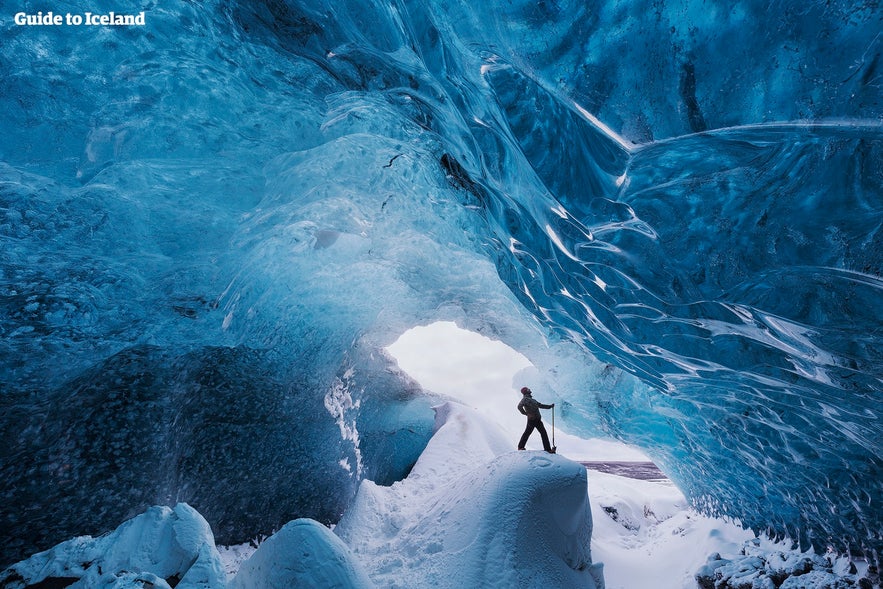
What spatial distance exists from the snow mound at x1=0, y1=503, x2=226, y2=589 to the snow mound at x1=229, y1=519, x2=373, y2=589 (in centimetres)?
21

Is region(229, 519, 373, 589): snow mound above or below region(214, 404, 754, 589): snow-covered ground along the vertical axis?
above

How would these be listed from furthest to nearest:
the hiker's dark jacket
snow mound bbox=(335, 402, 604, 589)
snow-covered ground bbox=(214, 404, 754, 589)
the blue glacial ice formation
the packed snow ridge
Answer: the hiker's dark jacket < snow-covered ground bbox=(214, 404, 754, 589) < snow mound bbox=(335, 402, 604, 589) < the packed snow ridge < the blue glacial ice formation

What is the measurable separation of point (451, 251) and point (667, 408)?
13.2ft

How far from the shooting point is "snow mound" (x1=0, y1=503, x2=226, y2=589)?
81.6 inches

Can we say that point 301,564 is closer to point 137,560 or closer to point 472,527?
point 137,560

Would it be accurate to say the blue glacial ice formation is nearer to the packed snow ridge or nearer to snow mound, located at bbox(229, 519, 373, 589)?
the packed snow ridge

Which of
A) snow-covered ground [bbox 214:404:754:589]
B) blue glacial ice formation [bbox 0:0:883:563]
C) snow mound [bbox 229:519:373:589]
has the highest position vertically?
blue glacial ice formation [bbox 0:0:883:563]

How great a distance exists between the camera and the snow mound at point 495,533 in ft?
9.31

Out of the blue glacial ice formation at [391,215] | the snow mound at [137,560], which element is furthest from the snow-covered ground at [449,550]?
the blue glacial ice formation at [391,215]

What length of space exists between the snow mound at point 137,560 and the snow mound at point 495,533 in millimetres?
1375

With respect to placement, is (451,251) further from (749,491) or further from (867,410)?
(749,491)

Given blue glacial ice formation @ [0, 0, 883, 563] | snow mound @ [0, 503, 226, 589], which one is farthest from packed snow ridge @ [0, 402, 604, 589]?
blue glacial ice formation @ [0, 0, 883, 563]

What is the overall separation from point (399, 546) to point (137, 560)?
194 cm

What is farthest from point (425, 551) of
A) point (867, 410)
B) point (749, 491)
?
point (749, 491)
